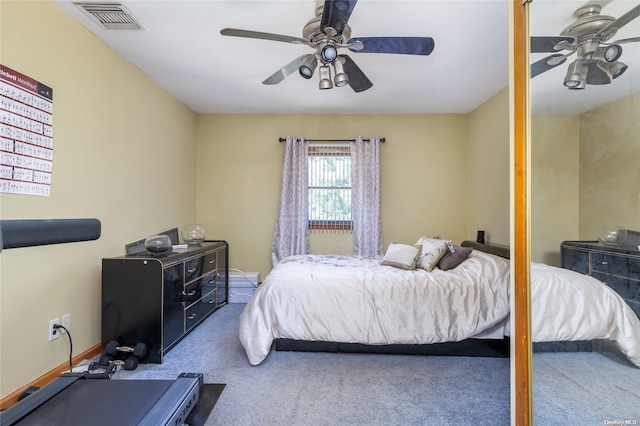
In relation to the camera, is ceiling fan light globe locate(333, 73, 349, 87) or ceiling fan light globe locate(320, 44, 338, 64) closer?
ceiling fan light globe locate(320, 44, 338, 64)

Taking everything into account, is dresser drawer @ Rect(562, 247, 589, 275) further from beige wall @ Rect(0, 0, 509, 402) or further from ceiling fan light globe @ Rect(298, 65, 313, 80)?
beige wall @ Rect(0, 0, 509, 402)

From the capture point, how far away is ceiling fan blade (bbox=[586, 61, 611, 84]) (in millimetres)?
1214

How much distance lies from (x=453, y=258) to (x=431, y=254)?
0.61 ft

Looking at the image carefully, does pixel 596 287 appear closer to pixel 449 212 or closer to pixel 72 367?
pixel 449 212

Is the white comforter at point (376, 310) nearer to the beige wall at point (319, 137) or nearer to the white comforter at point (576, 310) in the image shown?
the white comforter at point (576, 310)

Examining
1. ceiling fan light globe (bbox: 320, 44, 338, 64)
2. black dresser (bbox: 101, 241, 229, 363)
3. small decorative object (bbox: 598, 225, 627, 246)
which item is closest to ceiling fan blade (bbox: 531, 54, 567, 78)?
small decorative object (bbox: 598, 225, 627, 246)

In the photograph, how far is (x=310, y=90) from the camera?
3172mm

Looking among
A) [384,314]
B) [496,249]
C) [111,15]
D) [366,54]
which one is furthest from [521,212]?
[111,15]

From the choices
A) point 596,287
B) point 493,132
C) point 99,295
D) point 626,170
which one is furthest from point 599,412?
point 99,295

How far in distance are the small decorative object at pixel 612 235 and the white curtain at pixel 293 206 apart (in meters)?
2.96

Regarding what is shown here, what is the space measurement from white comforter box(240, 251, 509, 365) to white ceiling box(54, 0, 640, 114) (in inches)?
55.2

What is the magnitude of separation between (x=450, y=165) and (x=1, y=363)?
14.5ft

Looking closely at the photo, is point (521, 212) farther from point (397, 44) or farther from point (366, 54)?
point (366, 54)

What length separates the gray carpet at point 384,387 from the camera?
1.27 m
